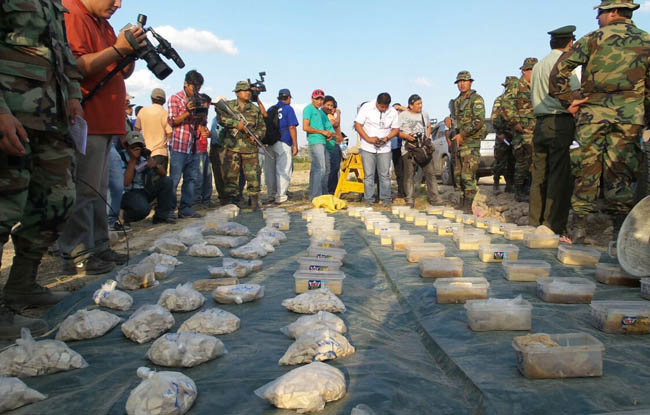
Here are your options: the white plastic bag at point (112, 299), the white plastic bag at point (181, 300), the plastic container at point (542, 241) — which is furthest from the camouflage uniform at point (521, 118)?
the white plastic bag at point (112, 299)

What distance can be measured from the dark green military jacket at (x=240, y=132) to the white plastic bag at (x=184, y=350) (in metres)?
5.44

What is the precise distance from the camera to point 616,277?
2.77m

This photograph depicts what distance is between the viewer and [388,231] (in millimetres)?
4492

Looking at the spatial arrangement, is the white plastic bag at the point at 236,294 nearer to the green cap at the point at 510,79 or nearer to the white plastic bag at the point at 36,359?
the white plastic bag at the point at 36,359

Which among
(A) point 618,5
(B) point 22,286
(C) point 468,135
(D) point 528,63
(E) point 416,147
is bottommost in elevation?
(B) point 22,286

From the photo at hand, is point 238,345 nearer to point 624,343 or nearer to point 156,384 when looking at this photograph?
point 156,384

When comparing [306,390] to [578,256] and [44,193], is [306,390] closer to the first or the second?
[44,193]

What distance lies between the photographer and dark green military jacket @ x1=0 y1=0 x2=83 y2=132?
213cm

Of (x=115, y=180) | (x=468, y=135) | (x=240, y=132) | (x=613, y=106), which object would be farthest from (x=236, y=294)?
(x=468, y=135)

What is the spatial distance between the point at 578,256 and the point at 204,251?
2.83m

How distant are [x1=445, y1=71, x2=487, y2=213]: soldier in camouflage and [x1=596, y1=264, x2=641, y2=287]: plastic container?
399 cm

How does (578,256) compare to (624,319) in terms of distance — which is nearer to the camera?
(624,319)

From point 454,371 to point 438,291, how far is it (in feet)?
2.63

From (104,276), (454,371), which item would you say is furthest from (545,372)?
(104,276)
